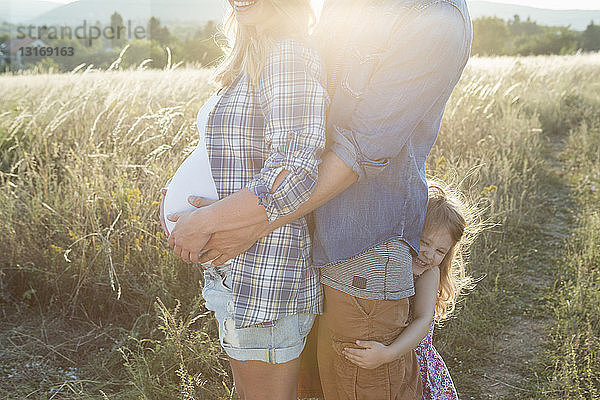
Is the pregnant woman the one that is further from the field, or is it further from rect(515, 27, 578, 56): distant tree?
rect(515, 27, 578, 56): distant tree

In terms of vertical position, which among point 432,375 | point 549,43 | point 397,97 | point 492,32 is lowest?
point 492,32

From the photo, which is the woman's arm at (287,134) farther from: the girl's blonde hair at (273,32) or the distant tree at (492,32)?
the distant tree at (492,32)

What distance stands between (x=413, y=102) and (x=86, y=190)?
8.75 ft

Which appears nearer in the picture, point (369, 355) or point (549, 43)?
point (369, 355)

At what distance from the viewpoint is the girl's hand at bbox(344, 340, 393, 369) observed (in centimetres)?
158

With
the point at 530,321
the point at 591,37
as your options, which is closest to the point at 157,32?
the point at 591,37

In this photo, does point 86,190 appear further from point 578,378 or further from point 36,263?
point 578,378

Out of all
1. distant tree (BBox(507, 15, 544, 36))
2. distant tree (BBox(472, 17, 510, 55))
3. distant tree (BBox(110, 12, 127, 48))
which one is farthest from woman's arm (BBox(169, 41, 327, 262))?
distant tree (BBox(507, 15, 544, 36))

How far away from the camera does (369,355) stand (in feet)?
5.18

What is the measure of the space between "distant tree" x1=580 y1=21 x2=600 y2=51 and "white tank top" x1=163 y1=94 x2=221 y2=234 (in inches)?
1973

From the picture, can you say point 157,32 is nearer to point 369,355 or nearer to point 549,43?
point 549,43

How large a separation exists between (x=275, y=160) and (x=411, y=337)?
2.40 ft

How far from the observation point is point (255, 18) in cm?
144

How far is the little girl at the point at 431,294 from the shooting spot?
1609 mm
